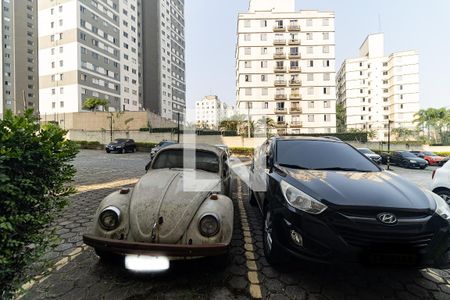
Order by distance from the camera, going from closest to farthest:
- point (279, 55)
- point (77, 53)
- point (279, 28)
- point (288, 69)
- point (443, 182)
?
1. point (443, 182)
2. point (77, 53)
3. point (279, 28)
4. point (279, 55)
5. point (288, 69)

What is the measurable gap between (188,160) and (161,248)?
2209 millimetres

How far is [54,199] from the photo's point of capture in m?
2.37

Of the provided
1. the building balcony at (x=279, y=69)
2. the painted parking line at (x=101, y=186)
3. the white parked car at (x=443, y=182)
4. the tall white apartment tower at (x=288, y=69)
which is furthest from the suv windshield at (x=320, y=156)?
the building balcony at (x=279, y=69)

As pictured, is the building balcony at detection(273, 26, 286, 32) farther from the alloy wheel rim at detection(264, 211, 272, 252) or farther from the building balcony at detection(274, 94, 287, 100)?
the alloy wheel rim at detection(264, 211, 272, 252)

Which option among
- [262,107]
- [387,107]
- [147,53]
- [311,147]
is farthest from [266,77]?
[311,147]

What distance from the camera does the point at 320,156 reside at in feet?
11.9

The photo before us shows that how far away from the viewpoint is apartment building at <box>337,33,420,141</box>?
6094 cm

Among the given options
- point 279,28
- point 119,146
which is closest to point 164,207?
point 119,146

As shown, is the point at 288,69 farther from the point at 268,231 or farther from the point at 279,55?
the point at 268,231

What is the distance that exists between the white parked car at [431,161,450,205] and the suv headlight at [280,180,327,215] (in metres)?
4.58

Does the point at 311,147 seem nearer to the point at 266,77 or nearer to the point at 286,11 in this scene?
the point at 266,77

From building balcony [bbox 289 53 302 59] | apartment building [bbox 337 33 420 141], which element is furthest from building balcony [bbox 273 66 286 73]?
apartment building [bbox 337 33 420 141]

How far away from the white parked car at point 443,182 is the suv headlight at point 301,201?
180 inches

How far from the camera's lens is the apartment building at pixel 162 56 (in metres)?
61.8
